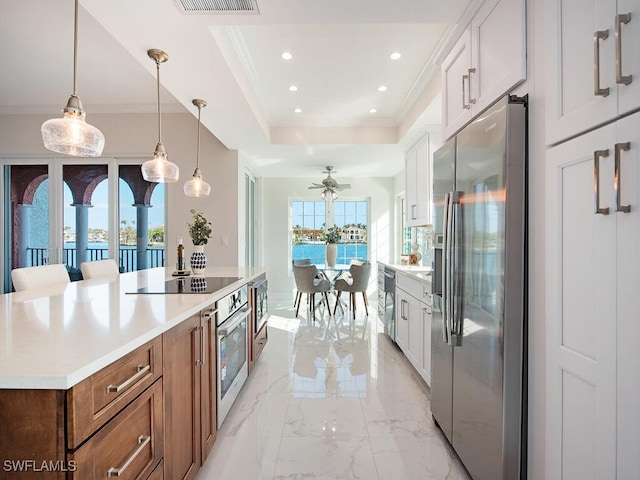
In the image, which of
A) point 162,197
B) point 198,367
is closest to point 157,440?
point 198,367

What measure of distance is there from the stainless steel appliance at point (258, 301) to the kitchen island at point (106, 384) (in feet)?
3.43

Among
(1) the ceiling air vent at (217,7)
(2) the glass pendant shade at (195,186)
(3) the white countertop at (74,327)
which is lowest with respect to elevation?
(3) the white countertop at (74,327)

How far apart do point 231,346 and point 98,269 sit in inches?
60.0

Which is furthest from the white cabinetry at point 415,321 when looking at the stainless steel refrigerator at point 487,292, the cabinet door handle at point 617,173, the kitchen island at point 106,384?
the cabinet door handle at point 617,173

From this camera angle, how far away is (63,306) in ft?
5.13

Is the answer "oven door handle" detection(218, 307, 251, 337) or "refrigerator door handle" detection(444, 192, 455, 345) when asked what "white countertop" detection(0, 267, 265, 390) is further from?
"refrigerator door handle" detection(444, 192, 455, 345)

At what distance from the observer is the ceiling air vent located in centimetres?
183

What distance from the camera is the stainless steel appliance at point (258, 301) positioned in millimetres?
2994

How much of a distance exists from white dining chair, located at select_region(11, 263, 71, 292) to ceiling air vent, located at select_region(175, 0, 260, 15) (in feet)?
6.04

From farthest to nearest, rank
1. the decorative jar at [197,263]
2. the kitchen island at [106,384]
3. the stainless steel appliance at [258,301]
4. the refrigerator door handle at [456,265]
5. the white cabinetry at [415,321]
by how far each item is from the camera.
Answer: the stainless steel appliance at [258,301]
the decorative jar at [197,263]
the white cabinetry at [415,321]
the refrigerator door handle at [456,265]
the kitchen island at [106,384]

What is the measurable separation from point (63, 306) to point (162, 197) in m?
Answer: 3.39

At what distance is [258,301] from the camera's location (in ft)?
10.6

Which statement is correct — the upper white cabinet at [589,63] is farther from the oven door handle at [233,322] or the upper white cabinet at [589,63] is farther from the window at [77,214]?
the window at [77,214]

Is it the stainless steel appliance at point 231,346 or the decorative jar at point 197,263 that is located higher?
the decorative jar at point 197,263
